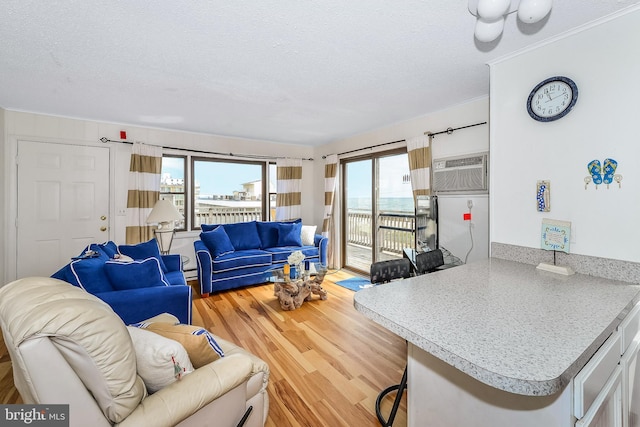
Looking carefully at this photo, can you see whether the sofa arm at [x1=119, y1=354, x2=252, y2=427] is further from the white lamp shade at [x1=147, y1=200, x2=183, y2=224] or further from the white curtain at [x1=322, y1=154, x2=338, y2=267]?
the white curtain at [x1=322, y1=154, x2=338, y2=267]

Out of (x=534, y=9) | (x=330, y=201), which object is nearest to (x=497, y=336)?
(x=534, y=9)

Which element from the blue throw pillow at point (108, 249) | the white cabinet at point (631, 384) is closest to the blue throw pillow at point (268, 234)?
the blue throw pillow at point (108, 249)

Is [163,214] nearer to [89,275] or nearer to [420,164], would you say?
[89,275]

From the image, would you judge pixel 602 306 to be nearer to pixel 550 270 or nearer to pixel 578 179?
pixel 550 270

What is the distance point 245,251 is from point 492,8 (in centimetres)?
393

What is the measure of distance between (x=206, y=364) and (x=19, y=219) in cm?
383

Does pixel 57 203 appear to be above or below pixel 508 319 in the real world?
above

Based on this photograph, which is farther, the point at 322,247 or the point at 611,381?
the point at 322,247

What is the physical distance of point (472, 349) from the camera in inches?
30.1

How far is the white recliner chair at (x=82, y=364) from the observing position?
811mm

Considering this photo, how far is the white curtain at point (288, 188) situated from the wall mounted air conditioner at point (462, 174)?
271cm

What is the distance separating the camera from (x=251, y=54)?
79.4 inches

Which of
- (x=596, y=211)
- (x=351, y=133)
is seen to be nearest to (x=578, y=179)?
(x=596, y=211)

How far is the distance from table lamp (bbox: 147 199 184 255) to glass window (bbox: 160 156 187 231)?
72cm
